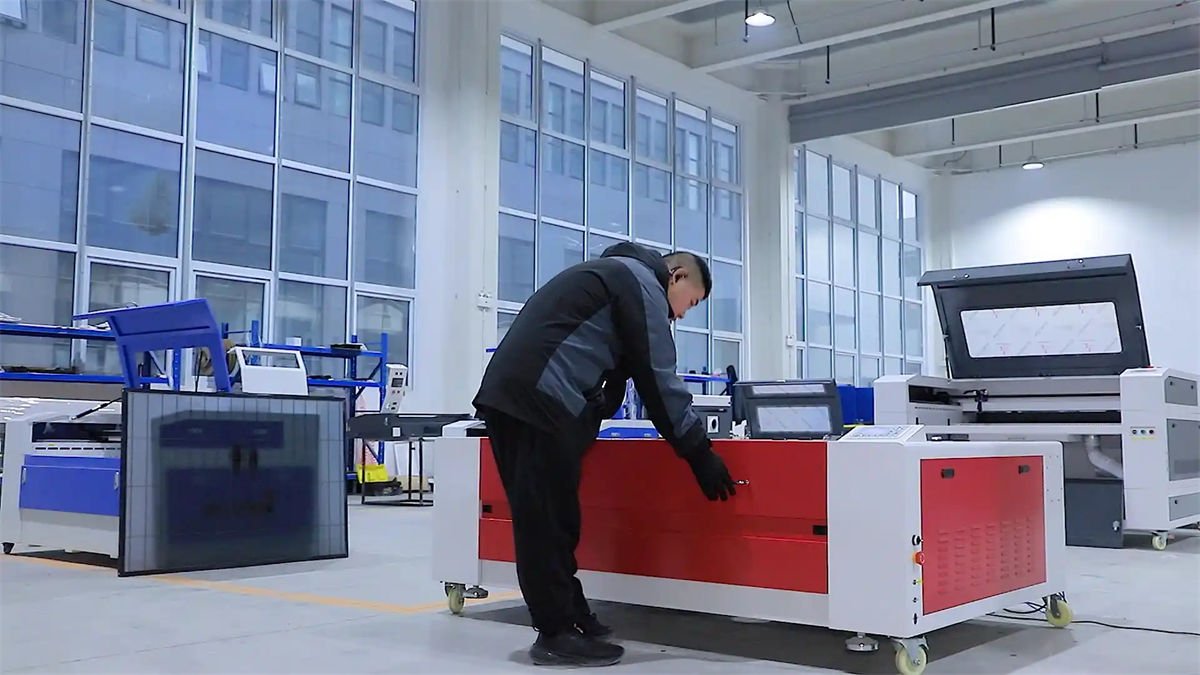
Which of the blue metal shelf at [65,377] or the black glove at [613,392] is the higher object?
the blue metal shelf at [65,377]

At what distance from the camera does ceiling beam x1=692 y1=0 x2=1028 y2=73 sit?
462 inches

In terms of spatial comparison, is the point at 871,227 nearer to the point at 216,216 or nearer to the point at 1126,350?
the point at 216,216

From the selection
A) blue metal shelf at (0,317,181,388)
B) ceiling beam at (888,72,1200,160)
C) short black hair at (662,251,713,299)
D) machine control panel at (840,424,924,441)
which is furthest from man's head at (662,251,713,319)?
ceiling beam at (888,72,1200,160)

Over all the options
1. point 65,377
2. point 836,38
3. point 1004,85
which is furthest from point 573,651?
point 1004,85

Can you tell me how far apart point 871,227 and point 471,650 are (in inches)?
648

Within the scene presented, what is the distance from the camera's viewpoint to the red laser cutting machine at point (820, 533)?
101 inches

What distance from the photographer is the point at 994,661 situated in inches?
109

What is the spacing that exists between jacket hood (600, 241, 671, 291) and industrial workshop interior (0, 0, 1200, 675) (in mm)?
19

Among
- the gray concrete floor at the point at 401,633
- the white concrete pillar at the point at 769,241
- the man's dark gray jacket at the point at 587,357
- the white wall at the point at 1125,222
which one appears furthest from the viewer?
the white wall at the point at 1125,222

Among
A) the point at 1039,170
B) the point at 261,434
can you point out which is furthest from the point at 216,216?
the point at 1039,170

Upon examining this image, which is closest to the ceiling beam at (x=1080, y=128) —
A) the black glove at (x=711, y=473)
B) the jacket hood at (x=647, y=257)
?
the jacket hood at (x=647, y=257)

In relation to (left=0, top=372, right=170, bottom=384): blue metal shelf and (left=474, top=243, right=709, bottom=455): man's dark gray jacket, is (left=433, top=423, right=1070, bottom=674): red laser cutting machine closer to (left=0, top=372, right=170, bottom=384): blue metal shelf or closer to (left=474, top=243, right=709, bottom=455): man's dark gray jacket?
(left=474, top=243, right=709, bottom=455): man's dark gray jacket

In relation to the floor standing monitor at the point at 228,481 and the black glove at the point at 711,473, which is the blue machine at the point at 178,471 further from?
the black glove at the point at 711,473

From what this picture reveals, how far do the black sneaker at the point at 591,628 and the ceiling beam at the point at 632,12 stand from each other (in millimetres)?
9850
